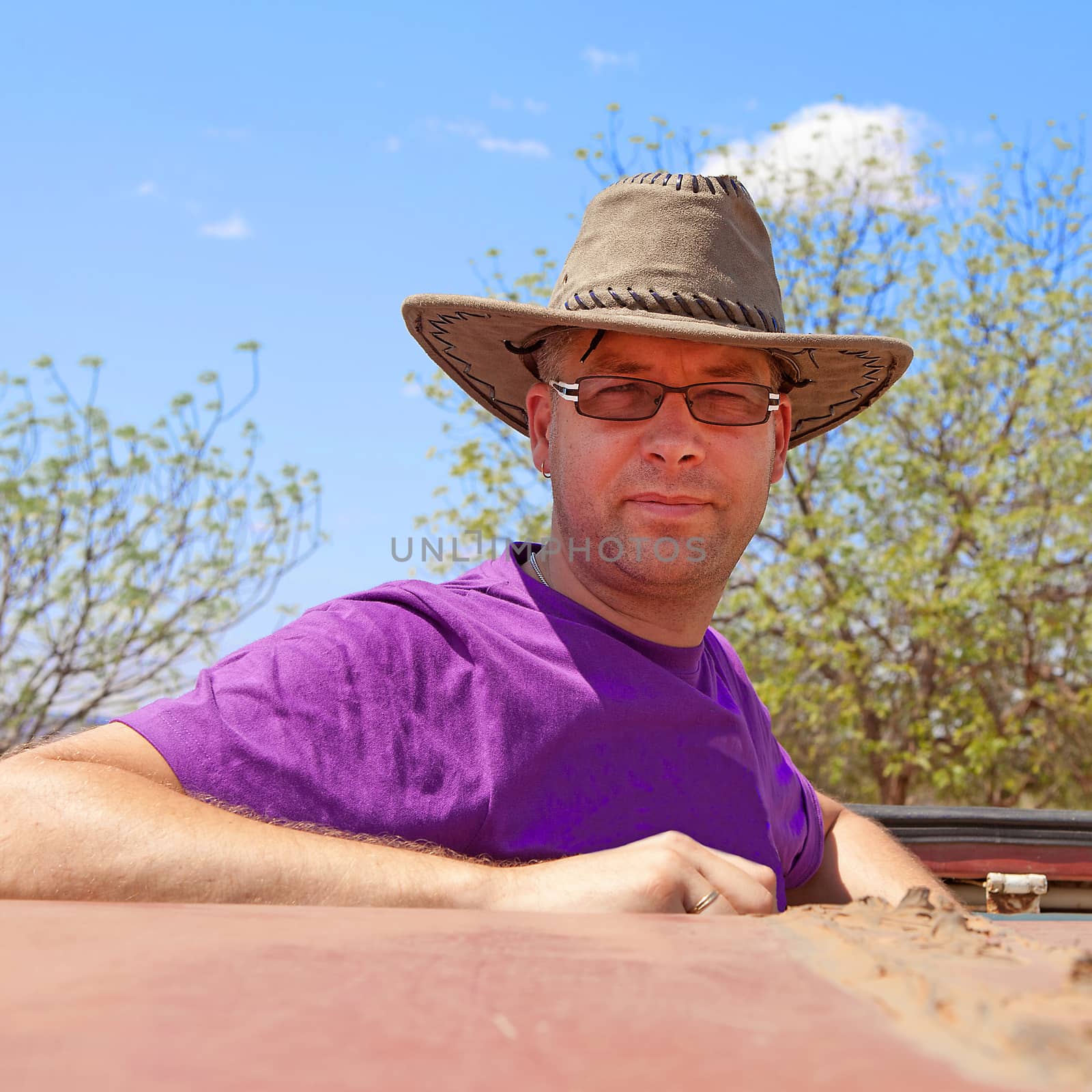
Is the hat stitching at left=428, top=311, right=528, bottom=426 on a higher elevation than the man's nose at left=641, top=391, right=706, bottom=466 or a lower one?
higher

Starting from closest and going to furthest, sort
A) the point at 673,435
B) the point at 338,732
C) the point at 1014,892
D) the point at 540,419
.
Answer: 1. the point at 338,732
2. the point at 673,435
3. the point at 540,419
4. the point at 1014,892

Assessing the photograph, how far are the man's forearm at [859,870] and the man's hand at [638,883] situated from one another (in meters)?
0.91

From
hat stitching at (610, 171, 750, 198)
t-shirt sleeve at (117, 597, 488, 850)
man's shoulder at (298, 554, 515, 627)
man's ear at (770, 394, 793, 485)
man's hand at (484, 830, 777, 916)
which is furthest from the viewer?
man's ear at (770, 394, 793, 485)

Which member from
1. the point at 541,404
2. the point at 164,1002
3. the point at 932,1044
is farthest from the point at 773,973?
the point at 541,404

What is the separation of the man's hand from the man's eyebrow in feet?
2.76

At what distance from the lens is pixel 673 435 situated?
188 centimetres

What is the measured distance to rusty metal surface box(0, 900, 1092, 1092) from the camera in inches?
20.9

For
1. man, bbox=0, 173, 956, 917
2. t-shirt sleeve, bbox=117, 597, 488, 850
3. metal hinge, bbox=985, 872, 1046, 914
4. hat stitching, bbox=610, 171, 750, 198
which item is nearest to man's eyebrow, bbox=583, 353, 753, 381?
man, bbox=0, 173, 956, 917

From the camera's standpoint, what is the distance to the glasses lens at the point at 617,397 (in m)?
1.91

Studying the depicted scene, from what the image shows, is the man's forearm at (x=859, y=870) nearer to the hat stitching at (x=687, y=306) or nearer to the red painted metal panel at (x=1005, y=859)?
the red painted metal panel at (x=1005, y=859)

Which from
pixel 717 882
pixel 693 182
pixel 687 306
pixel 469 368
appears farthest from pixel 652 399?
pixel 717 882

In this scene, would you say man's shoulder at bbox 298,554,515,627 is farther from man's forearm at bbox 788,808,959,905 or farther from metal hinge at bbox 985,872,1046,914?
metal hinge at bbox 985,872,1046,914

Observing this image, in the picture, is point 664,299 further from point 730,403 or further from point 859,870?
point 859,870

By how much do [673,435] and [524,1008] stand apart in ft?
4.41
